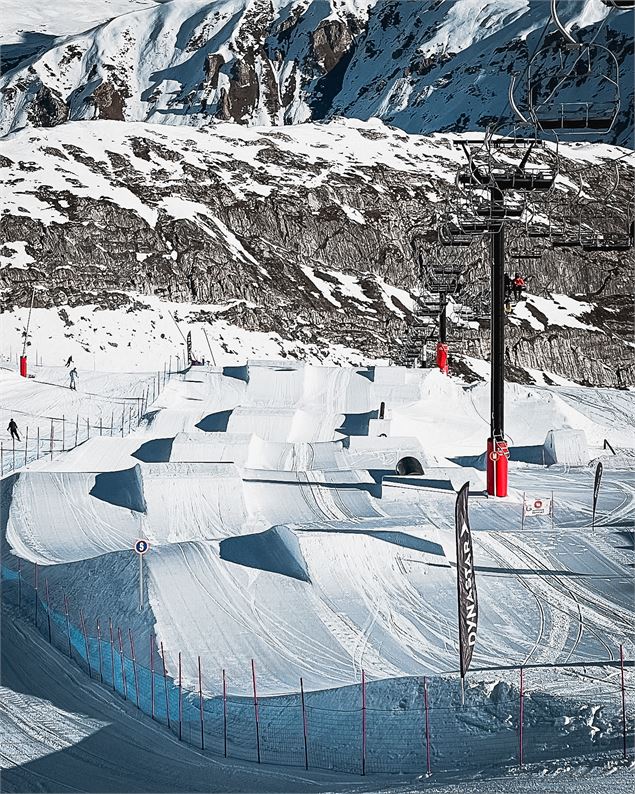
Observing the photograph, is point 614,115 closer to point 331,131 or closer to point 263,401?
point 263,401

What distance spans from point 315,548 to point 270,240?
75.3 meters

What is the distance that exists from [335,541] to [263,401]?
74.2 feet

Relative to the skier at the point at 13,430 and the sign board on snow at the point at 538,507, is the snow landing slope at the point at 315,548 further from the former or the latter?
the skier at the point at 13,430

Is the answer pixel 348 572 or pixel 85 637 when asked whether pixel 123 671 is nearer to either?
pixel 85 637

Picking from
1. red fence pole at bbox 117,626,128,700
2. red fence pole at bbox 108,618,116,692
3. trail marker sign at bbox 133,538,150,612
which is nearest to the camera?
red fence pole at bbox 117,626,128,700

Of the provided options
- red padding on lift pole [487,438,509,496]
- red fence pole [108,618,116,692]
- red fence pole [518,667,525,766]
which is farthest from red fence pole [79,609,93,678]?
red padding on lift pole [487,438,509,496]

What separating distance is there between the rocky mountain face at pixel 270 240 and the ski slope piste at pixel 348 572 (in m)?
40.8

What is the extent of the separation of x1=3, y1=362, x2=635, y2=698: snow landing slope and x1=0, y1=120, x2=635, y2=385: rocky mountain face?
39.2 m

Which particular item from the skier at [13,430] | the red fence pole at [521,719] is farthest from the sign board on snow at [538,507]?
the skier at [13,430]

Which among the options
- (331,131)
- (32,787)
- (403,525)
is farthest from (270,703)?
(331,131)

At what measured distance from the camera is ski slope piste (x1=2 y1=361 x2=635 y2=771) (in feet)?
42.3

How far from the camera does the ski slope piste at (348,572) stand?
507 inches

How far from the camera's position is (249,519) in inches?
914

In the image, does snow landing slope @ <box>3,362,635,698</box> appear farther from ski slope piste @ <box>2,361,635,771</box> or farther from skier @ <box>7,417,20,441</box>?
skier @ <box>7,417,20,441</box>
